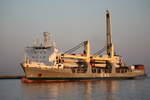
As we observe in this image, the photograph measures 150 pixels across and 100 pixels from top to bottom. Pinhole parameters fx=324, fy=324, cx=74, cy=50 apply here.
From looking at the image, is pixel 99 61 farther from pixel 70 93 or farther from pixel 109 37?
pixel 70 93

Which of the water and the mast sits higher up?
the mast

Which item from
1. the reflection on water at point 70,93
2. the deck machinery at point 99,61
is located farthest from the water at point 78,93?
the deck machinery at point 99,61

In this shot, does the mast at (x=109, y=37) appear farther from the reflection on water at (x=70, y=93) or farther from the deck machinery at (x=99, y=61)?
the reflection on water at (x=70, y=93)

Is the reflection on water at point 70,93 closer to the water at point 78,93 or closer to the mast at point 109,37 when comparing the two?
the water at point 78,93

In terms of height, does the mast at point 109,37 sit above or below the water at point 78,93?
above

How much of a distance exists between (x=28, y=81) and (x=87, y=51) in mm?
17551

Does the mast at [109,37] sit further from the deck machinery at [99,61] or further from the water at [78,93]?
the water at [78,93]

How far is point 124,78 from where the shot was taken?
88.8m

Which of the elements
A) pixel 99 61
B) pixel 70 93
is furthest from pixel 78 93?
pixel 99 61

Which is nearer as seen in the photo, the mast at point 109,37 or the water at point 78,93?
the water at point 78,93

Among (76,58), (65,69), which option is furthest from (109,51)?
→ (65,69)

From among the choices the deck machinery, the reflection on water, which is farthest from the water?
the deck machinery

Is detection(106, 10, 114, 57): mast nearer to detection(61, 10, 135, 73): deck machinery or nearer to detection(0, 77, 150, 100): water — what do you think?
detection(61, 10, 135, 73): deck machinery

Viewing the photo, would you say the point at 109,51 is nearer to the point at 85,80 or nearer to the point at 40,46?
the point at 85,80
